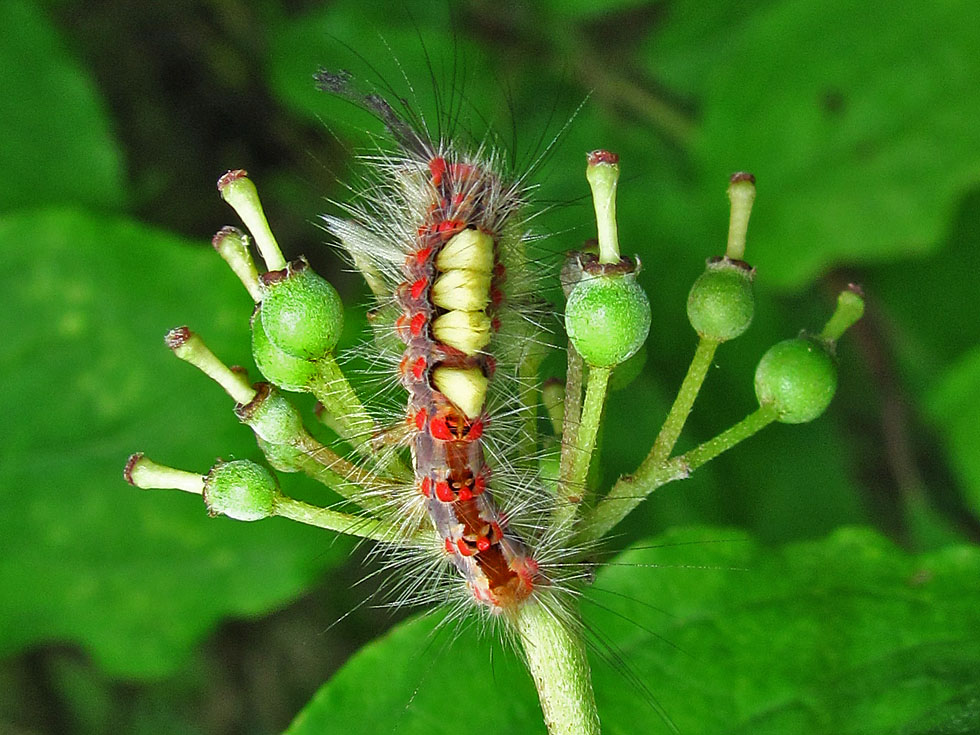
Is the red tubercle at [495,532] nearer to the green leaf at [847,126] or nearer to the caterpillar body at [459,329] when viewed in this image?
the caterpillar body at [459,329]

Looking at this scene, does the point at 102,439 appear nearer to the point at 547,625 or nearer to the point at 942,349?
the point at 547,625

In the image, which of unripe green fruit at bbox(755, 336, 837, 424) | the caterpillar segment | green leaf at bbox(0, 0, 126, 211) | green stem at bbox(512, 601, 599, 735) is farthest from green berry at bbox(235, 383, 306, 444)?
green leaf at bbox(0, 0, 126, 211)

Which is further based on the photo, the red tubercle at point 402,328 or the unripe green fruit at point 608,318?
the red tubercle at point 402,328

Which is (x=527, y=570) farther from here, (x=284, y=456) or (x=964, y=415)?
(x=964, y=415)

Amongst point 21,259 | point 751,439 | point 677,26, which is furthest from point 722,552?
point 677,26

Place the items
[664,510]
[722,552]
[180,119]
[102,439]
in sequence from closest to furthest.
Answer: [722,552]
[102,439]
[664,510]
[180,119]

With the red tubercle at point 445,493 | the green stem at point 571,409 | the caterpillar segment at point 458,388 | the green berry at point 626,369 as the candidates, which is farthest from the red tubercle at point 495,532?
the green berry at point 626,369

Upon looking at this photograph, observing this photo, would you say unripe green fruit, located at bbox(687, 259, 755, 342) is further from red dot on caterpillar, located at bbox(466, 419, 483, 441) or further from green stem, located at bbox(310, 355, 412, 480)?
green stem, located at bbox(310, 355, 412, 480)
